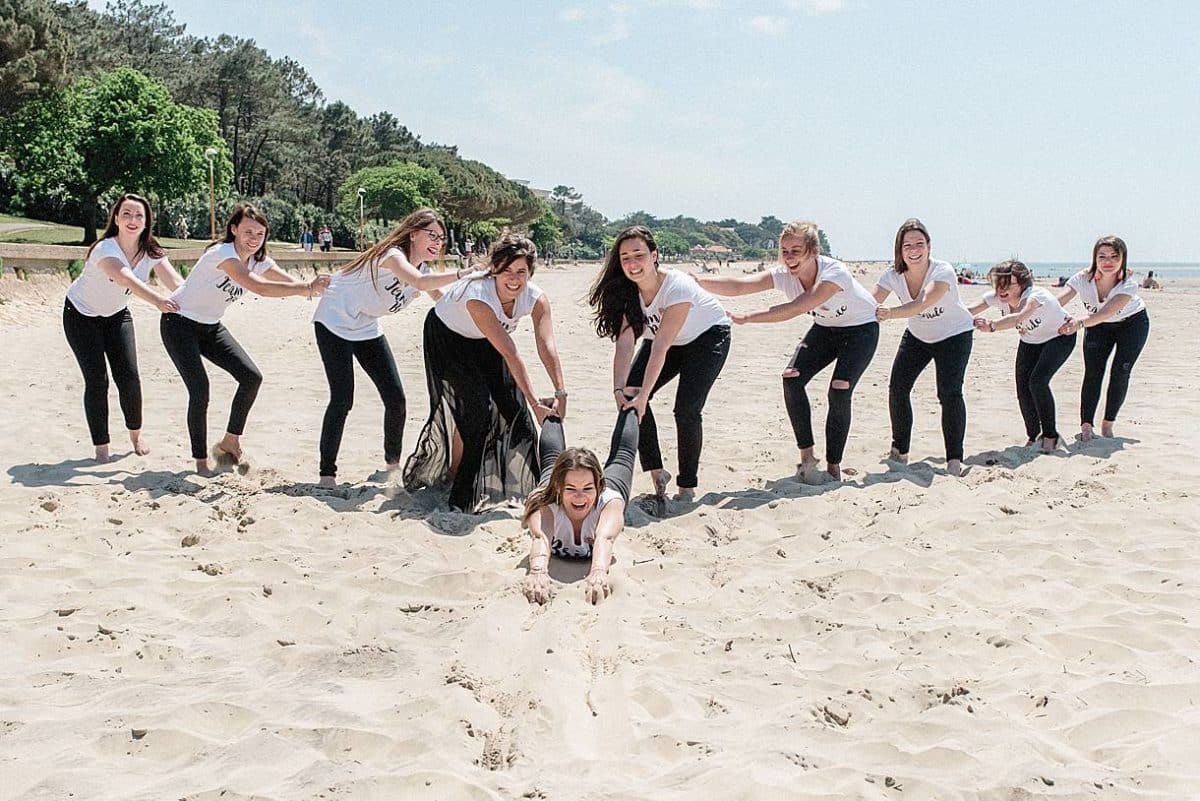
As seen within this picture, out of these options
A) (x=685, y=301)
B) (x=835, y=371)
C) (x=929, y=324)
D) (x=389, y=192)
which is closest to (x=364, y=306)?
(x=685, y=301)

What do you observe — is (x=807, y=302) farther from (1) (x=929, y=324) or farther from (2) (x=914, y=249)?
(1) (x=929, y=324)

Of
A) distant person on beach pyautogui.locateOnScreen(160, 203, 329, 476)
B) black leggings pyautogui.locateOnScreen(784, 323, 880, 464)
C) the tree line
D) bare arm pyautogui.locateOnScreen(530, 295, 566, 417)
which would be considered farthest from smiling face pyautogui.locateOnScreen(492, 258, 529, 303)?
the tree line

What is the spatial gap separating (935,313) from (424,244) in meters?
3.61

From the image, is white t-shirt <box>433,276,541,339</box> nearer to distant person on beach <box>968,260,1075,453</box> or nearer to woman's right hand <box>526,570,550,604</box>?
woman's right hand <box>526,570,550,604</box>

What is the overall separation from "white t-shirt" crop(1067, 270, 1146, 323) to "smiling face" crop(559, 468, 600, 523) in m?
4.95

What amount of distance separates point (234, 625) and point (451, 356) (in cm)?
213

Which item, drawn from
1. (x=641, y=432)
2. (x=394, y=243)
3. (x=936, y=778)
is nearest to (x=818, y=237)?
(x=641, y=432)

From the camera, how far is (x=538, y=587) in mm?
3992

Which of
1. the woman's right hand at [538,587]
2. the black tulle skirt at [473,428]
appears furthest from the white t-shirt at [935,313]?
the woman's right hand at [538,587]

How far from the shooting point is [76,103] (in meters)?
37.8

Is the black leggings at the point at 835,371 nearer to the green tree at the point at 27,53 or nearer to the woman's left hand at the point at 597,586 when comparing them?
the woman's left hand at the point at 597,586

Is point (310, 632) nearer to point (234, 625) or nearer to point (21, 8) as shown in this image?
point (234, 625)

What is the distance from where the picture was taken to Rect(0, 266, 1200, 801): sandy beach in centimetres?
269

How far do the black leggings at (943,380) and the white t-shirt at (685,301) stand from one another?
174 cm
